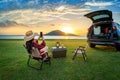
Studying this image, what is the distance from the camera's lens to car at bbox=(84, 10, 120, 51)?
20.5 feet

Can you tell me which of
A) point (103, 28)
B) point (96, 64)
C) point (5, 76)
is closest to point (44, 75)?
point (5, 76)

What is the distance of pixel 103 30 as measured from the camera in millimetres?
7230

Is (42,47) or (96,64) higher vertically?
(42,47)

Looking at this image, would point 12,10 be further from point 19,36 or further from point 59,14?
point 59,14

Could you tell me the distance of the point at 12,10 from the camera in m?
11.1

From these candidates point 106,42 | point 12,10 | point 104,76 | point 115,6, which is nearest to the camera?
point 104,76

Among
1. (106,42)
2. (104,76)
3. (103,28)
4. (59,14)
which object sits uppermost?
(59,14)

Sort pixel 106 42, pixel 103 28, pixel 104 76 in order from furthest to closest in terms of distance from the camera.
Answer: pixel 103 28 < pixel 106 42 < pixel 104 76

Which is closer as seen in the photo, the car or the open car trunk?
the car

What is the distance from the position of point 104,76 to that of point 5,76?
195 centimetres

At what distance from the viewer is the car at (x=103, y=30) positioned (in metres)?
6.26

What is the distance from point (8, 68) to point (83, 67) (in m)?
1.73

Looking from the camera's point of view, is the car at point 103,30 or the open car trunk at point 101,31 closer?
the car at point 103,30

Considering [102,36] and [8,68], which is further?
[102,36]
